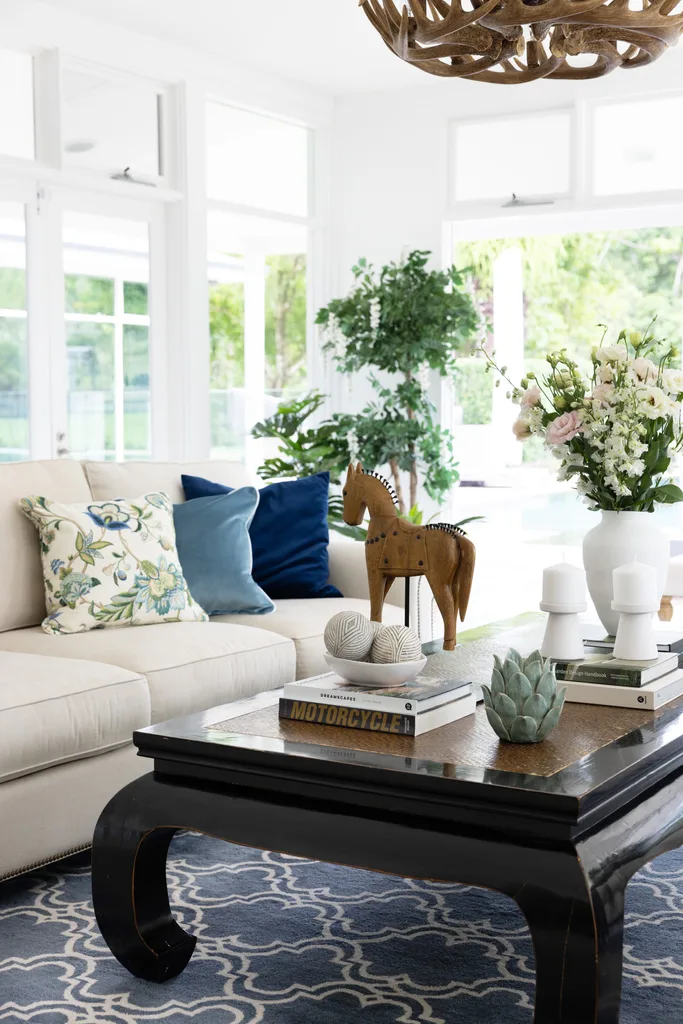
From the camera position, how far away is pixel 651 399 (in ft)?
8.86

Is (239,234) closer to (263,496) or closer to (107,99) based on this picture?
(107,99)

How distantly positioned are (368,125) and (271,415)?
1.79 m

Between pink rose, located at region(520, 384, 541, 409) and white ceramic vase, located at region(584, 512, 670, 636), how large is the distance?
0.32 m

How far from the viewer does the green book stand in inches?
88.4

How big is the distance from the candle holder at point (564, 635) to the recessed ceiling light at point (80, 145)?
12.8ft

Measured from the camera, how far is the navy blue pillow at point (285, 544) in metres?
3.83

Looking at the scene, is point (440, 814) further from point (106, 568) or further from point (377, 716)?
point (106, 568)

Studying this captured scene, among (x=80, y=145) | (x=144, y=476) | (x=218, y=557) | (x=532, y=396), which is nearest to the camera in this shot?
(x=532, y=396)

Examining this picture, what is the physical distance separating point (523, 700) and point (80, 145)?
4.36 meters

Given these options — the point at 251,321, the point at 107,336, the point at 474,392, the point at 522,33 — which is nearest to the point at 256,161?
the point at 251,321

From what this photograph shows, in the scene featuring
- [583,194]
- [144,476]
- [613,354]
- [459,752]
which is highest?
[583,194]

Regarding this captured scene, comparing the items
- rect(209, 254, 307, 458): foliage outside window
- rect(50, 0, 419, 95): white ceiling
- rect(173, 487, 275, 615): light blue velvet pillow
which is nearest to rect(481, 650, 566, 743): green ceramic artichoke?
rect(173, 487, 275, 615): light blue velvet pillow

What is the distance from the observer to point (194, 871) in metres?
2.64

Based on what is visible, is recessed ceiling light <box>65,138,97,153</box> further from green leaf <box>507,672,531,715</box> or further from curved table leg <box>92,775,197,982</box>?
green leaf <box>507,672,531,715</box>
